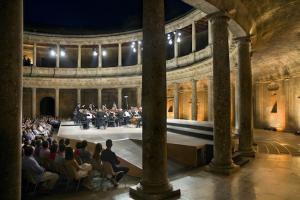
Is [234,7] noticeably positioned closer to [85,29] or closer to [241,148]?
[241,148]

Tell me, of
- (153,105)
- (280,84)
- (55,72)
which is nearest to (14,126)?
(153,105)

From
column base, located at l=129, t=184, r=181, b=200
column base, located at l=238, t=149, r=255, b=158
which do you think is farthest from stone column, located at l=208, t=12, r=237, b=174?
column base, located at l=129, t=184, r=181, b=200

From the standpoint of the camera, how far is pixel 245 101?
986 centimetres

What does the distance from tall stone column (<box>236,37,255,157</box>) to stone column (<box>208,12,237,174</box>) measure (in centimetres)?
243

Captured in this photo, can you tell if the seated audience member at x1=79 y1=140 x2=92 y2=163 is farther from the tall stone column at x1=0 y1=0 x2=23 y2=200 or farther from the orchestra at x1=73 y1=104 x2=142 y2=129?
the orchestra at x1=73 y1=104 x2=142 y2=129

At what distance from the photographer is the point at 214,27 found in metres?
7.44

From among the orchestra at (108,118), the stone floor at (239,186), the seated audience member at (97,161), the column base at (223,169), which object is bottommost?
the stone floor at (239,186)

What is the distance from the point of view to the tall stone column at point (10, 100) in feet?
11.0

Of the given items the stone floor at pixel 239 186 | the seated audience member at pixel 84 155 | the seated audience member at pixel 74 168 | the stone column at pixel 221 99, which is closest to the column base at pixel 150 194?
the stone floor at pixel 239 186

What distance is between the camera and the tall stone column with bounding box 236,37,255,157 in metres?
9.59

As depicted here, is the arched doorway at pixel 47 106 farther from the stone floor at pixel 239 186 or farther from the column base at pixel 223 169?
the column base at pixel 223 169

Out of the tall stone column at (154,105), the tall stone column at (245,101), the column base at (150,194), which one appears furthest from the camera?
the tall stone column at (245,101)

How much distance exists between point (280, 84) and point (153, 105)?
17.3 m

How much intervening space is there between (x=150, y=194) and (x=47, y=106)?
30.8 metres
